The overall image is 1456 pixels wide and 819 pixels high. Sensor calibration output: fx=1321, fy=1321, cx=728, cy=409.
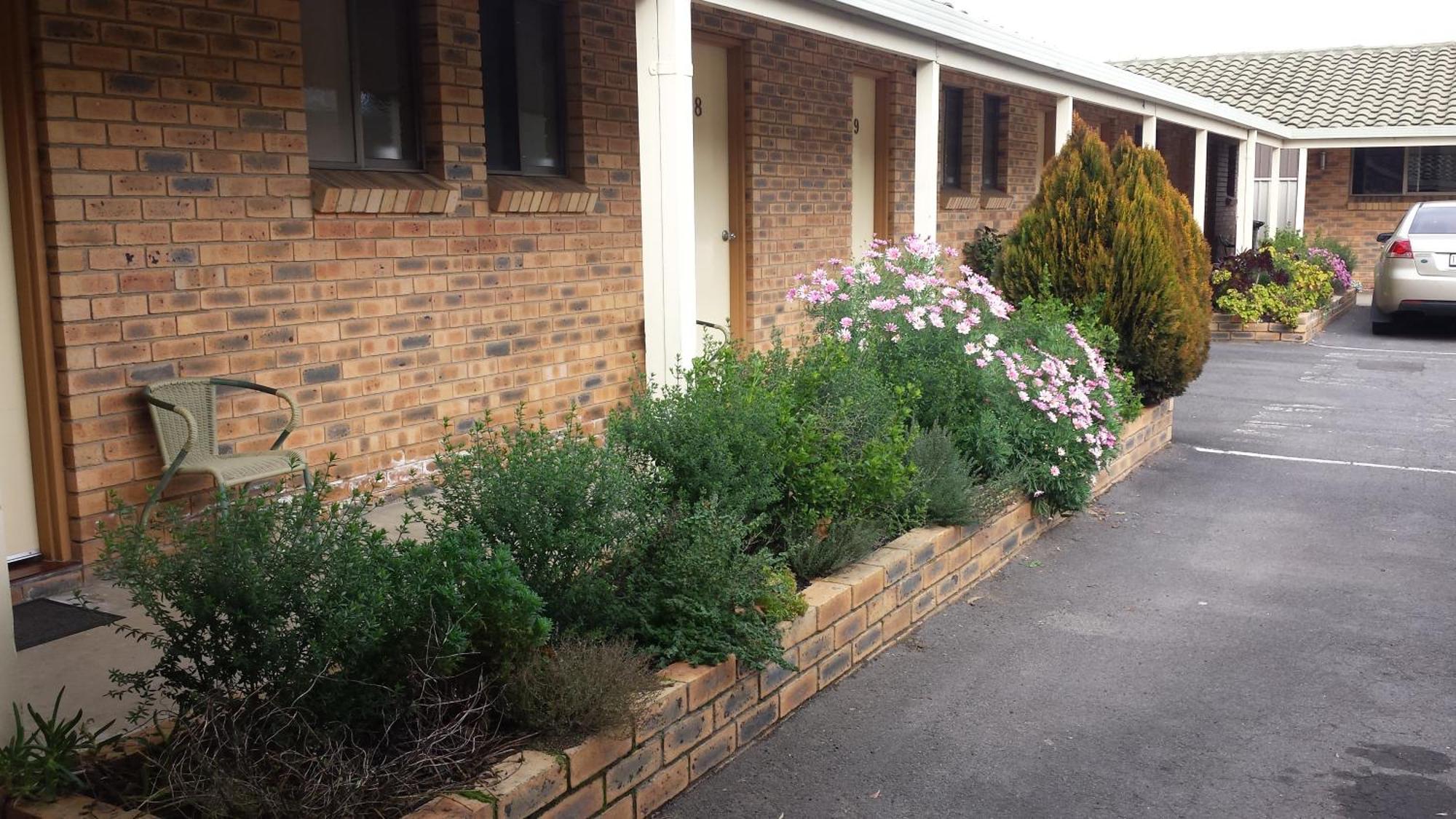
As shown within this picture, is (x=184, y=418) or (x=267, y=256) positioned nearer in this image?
(x=184, y=418)

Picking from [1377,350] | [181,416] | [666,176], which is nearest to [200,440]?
[181,416]

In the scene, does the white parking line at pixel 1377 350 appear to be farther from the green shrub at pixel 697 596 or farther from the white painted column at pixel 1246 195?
the green shrub at pixel 697 596

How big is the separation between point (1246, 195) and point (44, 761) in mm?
18034

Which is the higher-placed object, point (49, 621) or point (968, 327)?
point (968, 327)

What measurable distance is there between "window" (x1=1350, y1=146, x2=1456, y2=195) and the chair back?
2258cm

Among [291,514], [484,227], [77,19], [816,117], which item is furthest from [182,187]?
[816,117]

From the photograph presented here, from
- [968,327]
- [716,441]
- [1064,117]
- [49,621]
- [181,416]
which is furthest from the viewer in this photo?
[1064,117]

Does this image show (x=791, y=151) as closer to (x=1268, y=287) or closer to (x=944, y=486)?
(x=944, y=486)

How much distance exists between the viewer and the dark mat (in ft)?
14.4

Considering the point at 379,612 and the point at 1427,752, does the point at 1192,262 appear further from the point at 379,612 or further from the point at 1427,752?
the point at 379,612

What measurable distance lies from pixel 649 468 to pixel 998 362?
9.28 feet

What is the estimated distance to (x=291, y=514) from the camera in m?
3.17

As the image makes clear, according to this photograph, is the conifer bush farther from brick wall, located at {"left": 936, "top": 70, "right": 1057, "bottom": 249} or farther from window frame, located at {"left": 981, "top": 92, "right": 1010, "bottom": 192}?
window frame, located at {"left": 981, "top": 92, "right": 1010, "bottom": 192}

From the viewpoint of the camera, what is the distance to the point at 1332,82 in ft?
78.2
